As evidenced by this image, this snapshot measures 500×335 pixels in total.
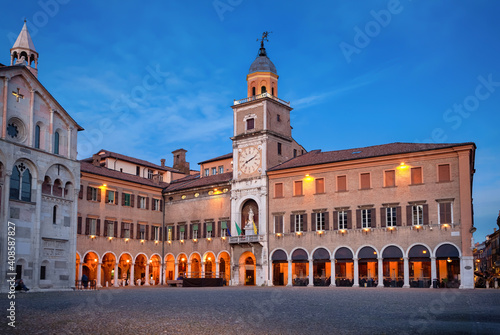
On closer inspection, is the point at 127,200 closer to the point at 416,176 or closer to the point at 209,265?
the point at 209,265

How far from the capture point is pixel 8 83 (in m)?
39.9

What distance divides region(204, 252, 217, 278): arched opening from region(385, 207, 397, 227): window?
65.2 feet

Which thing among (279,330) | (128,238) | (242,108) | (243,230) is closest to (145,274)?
(128,238)

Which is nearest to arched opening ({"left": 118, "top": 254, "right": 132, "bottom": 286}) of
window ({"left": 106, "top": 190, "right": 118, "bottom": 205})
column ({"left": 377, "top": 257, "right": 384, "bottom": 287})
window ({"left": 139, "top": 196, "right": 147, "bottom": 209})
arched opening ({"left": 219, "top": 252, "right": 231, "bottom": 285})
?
window ({"left": 139, "top": 196, "right": 147, "bottom": 209})

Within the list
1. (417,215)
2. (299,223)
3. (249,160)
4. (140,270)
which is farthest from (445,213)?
(140,270)

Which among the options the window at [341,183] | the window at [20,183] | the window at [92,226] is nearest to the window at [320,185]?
the window at [341,183]

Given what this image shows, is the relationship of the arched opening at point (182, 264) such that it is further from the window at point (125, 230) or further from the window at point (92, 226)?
the window at point (92, 226)

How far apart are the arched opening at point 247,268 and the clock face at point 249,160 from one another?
828 centimetres

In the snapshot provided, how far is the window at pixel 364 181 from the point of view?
161ft

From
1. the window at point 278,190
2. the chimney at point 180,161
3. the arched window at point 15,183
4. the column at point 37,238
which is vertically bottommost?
the column at point 37,238

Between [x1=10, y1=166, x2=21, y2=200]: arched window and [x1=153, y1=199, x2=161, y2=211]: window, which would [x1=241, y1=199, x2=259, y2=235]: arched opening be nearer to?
[x1=153, y1=199, x2=161, y2=211]: window

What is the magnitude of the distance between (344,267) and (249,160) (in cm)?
1436

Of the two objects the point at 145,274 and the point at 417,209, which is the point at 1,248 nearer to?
the point at 145,274

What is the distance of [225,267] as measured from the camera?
6012cm
